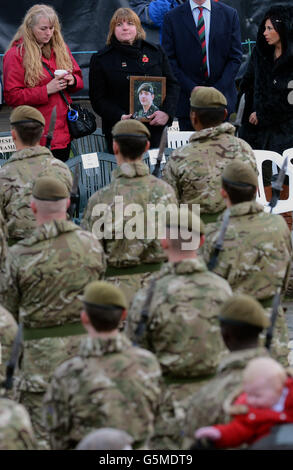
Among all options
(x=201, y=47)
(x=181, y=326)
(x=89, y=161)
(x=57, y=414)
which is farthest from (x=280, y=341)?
(x=201, y=47)

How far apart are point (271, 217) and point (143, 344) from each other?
139 cm

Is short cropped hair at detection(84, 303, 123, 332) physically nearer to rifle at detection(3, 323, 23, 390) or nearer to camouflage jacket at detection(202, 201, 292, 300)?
rifle at detection(3, 323, 23, 390)

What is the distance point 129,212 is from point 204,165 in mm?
1045

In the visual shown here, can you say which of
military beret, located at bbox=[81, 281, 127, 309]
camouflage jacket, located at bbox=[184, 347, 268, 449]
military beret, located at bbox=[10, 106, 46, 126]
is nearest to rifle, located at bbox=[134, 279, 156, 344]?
military beret, located at bbox=[81, 281, 127, 309]

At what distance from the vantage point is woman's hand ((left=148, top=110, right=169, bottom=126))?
9.83m

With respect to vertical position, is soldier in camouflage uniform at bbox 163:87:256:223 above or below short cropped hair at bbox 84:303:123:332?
below

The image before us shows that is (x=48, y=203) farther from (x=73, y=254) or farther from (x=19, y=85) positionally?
(x=19, y=85)

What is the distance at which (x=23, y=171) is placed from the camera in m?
7.48

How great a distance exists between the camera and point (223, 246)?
625cm

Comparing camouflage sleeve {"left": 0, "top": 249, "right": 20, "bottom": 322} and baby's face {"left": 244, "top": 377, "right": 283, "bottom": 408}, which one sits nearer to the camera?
baby's face {"left": 244, "top": 377, "right": 283, "bottom": 408}

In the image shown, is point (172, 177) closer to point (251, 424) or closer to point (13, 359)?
point (13, 359)

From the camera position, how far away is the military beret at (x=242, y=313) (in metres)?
4.62

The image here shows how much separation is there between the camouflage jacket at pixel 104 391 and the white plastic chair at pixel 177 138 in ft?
20.1

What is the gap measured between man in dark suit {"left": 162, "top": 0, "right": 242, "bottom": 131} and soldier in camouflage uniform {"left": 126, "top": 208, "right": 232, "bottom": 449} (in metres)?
5.48
